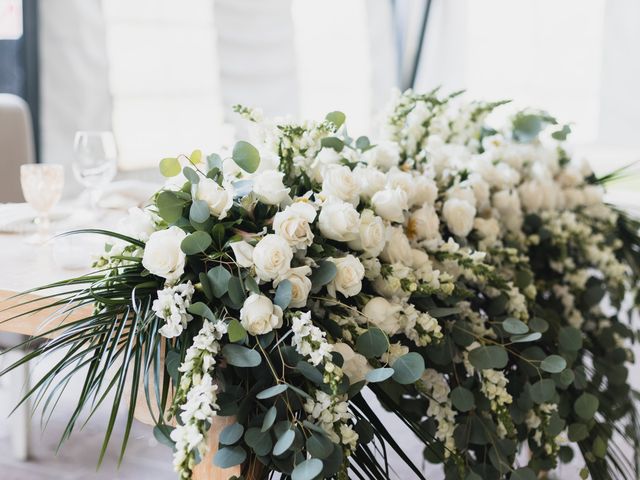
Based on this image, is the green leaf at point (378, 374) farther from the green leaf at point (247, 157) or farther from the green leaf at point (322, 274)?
the green leaf at point (247, 157)

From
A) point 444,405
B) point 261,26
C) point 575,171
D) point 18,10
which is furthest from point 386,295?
point 261,26

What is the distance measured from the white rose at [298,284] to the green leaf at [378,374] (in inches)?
4.1

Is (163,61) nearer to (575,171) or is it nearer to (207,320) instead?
(575,171)

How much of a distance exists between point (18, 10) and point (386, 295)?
9.90 ft

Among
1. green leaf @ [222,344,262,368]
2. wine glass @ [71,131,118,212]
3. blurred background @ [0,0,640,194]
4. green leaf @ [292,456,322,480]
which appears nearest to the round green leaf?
green leaf @ [292,456,322,480]

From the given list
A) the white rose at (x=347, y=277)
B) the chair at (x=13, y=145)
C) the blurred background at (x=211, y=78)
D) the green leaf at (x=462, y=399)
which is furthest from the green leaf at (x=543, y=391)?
the chair at (x=13, y=145)

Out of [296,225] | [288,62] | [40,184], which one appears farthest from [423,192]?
[288,62]

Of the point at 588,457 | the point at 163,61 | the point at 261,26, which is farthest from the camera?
the point at 261,26

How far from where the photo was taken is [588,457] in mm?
1259

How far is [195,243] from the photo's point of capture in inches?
32.6

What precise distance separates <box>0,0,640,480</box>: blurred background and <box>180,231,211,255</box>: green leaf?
387 mm

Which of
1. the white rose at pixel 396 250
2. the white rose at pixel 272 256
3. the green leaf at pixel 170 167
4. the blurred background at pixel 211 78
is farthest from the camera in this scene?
the blurred background at pixel 211 78

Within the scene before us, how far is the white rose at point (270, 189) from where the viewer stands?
89 cm

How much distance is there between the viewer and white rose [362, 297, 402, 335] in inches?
35.6
